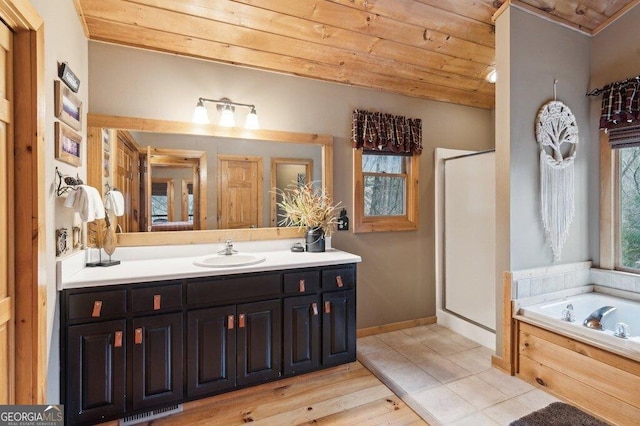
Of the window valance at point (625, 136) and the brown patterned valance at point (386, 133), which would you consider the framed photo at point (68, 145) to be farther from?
the window valance at point (625, 136)

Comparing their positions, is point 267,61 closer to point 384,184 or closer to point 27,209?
point 384,184

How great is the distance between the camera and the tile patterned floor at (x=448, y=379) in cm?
190

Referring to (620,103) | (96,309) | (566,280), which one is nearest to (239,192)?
(96,309)

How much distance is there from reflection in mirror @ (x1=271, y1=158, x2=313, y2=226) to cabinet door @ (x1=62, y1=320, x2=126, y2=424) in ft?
4.47

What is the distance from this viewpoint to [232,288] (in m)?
2.01

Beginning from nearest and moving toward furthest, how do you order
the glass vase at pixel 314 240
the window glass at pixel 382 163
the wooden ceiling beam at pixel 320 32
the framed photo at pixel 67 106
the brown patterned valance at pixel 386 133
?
the framed photo at pixel 67 106, the wooden ceiling beam at pixel 320 32, the glass vase at pixel 314 240, the brown patterned valance at pixel 386 133, the window glass at pixel 382 163

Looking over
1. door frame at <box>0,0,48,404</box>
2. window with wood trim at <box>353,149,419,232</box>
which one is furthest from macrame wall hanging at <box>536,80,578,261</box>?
door frame at <box>0,0,48,404</box>

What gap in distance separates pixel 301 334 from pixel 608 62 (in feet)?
11.1

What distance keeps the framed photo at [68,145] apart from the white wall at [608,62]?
3.88m

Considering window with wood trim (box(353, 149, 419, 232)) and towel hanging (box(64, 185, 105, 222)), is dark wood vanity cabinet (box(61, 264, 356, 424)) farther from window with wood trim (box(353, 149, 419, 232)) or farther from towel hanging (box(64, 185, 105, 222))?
window with wood trim (box(353, 149, 419, 232))

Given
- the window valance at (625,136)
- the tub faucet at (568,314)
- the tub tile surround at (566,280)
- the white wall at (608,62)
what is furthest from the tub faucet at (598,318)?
the window valance at (625,136)

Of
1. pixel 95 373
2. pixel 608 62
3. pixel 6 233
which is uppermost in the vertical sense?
pixel 608 62

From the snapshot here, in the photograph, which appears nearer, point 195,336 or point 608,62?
point 195,336

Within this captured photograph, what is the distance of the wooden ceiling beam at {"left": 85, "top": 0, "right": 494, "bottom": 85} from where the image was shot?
204 cm
